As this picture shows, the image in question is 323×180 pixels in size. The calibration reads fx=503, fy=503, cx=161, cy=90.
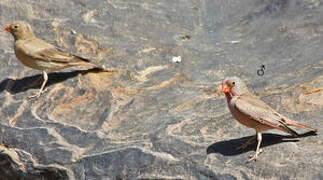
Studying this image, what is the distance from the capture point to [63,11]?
9.88 metres

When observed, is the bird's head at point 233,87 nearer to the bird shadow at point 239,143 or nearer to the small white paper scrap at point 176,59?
the bird shadow at point 239,143

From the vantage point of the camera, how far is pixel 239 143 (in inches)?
231

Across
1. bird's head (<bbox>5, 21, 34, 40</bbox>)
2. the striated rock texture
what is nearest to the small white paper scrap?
the striated rock texture

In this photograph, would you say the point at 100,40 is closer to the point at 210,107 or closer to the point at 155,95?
the point at 155,95

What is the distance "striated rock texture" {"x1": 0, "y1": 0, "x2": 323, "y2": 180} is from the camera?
18.6 feet

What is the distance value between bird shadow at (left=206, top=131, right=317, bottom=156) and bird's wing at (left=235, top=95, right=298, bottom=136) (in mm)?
208

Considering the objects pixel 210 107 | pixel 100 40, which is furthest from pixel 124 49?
pixel 210 107

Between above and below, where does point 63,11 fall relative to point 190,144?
above

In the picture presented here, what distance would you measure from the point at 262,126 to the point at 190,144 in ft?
2.87

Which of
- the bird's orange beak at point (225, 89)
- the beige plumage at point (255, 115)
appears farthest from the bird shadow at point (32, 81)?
the beige plumage at point (255, 115)

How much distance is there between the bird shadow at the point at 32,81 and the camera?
793 centimetres

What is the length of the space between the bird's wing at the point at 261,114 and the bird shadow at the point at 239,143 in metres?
0.21

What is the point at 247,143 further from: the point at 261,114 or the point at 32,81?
the point at 32,81

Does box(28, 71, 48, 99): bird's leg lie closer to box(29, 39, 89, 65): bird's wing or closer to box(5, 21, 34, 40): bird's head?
box(29, 39, 89, 65): bird's wing
